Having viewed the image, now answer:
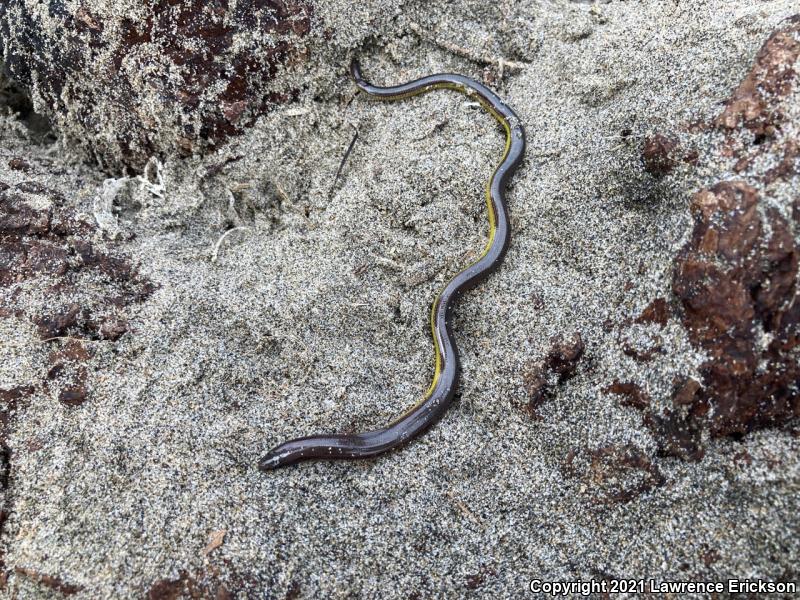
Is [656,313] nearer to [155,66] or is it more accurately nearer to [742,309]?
[742,309]

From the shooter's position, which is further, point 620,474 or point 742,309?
point 620,474

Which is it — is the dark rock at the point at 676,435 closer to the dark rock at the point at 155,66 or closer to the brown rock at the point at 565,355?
the brown rock at the point at 565,355

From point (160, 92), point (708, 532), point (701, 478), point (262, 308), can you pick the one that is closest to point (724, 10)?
point (701, 478)

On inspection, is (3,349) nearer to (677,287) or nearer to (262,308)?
(262,308)

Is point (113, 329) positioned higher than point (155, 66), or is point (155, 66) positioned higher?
point (155, 66)

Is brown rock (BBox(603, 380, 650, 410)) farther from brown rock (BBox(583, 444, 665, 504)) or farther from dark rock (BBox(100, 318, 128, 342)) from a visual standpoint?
dark rock (BBox(100, 318, 128, 342))

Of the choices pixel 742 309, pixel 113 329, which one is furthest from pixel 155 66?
pixel 742 309

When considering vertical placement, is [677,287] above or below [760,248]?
below

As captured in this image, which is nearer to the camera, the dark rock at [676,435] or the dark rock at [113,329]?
the dark rock at [676,435]

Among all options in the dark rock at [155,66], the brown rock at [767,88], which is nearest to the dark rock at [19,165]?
the dark rock at [155,66]
